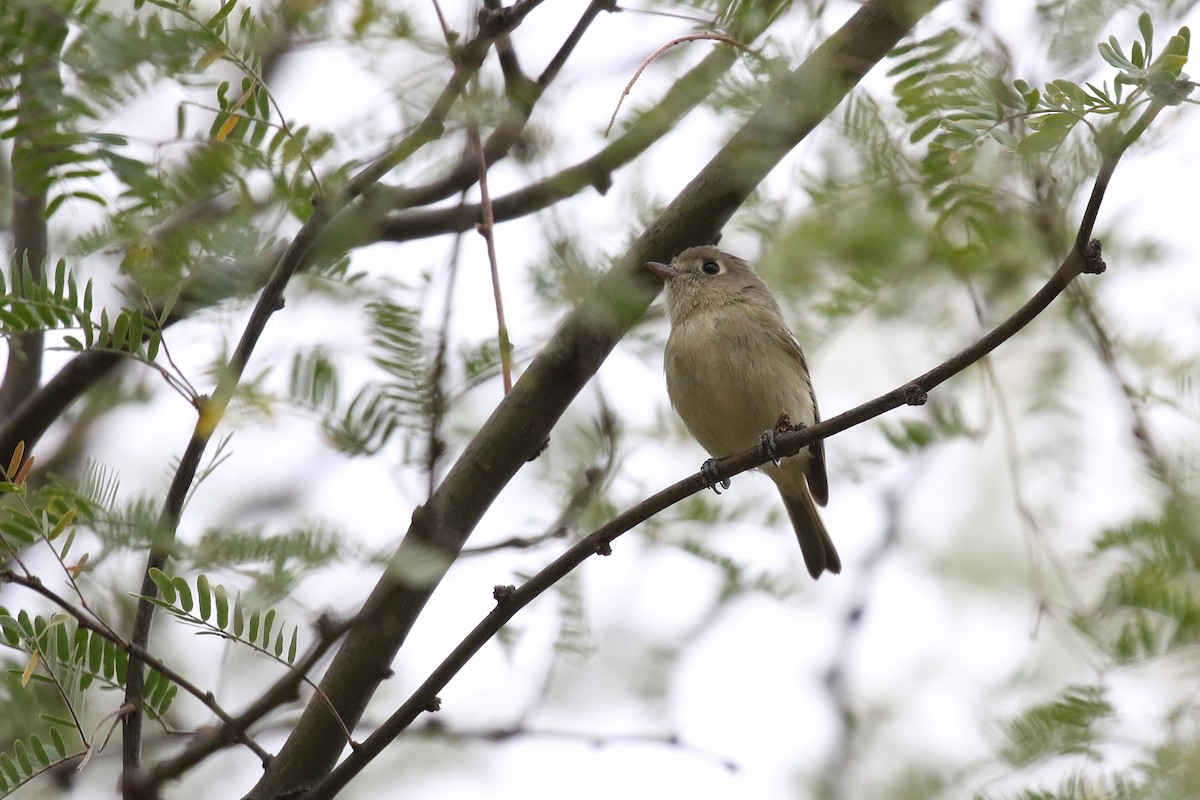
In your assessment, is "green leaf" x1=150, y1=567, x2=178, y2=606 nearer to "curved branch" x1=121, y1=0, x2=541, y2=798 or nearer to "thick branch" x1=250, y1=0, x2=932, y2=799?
"curved branch" x1=121, y1=0, x2=541, y2=798

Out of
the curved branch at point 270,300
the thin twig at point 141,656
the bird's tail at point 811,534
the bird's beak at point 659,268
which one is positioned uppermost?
the bird's tail at point 811,534

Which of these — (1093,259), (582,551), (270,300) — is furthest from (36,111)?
(1093,259)

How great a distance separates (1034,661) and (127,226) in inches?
127

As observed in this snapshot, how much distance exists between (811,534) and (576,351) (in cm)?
282

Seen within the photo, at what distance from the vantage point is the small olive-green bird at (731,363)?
4.71m

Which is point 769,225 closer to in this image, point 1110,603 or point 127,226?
point 1110,603

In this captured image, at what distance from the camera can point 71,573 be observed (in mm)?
2422

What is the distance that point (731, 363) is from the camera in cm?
473

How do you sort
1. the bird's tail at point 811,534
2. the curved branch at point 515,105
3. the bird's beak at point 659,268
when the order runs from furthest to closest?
→ the bird's tail at point 811,534, the bird's beak at point 659,268, the curved branch at point 515,105

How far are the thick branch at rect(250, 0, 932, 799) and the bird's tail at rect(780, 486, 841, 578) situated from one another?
2513mm

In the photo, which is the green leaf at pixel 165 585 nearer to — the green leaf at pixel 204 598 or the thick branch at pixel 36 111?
the green leaf at pixel 204 598

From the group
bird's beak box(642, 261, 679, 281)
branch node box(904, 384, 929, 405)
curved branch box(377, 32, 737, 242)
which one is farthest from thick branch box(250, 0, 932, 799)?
branch node box(904, 384, 929, 405)

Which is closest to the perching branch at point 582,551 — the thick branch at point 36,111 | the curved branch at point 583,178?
the curved branch at point 583,178

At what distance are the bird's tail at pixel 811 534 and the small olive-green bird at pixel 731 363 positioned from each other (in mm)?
316
